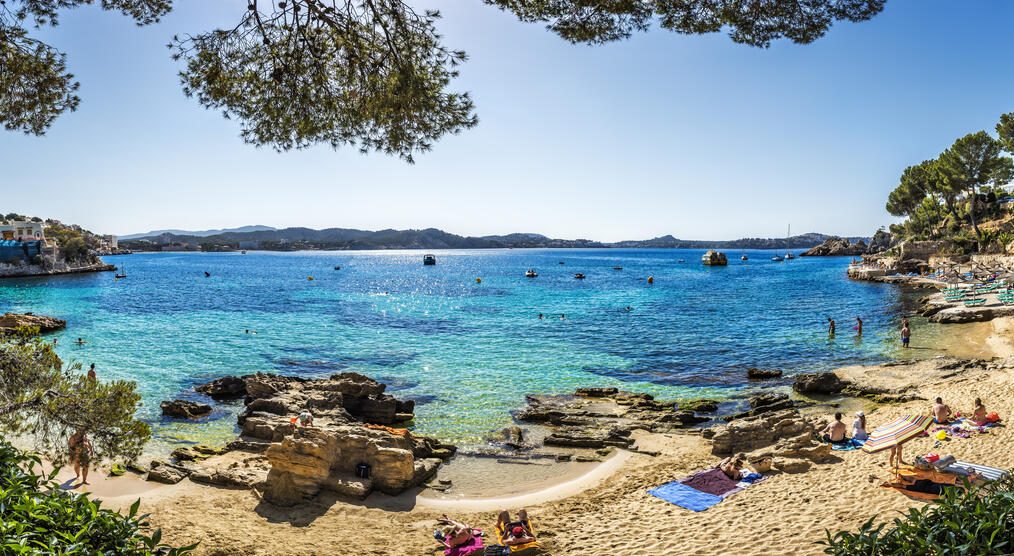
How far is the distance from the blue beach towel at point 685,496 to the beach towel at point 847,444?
4.80m

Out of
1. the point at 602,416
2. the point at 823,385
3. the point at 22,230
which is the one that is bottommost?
the point at 602,416

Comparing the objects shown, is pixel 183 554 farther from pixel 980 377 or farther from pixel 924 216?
pixel 924 216

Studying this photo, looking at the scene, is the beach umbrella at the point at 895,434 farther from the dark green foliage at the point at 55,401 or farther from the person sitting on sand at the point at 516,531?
the dark green foliage at the point at 55,401

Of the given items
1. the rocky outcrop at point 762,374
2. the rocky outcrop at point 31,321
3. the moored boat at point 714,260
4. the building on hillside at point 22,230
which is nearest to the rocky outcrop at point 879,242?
the moored boat at point 714,260

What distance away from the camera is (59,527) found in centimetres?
483

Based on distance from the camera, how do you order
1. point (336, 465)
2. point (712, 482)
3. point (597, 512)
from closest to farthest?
point (597, 512) < point (712, 482) < point (336, 465)

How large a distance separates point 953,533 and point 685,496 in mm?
7358

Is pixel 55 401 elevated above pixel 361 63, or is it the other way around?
pixel 361 63

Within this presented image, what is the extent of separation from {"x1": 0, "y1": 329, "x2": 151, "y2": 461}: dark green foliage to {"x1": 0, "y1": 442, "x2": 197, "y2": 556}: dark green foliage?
1.62 m

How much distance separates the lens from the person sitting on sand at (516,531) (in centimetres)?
1001

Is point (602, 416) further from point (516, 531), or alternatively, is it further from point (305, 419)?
point (305, 419)

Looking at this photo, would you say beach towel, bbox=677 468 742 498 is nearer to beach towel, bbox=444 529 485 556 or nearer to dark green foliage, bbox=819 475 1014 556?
beach towel, bbox=444 529 485 556

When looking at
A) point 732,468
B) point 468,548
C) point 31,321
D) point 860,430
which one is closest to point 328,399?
point 468,548

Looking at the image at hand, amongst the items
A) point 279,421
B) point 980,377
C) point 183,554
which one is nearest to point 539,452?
point 279,421
